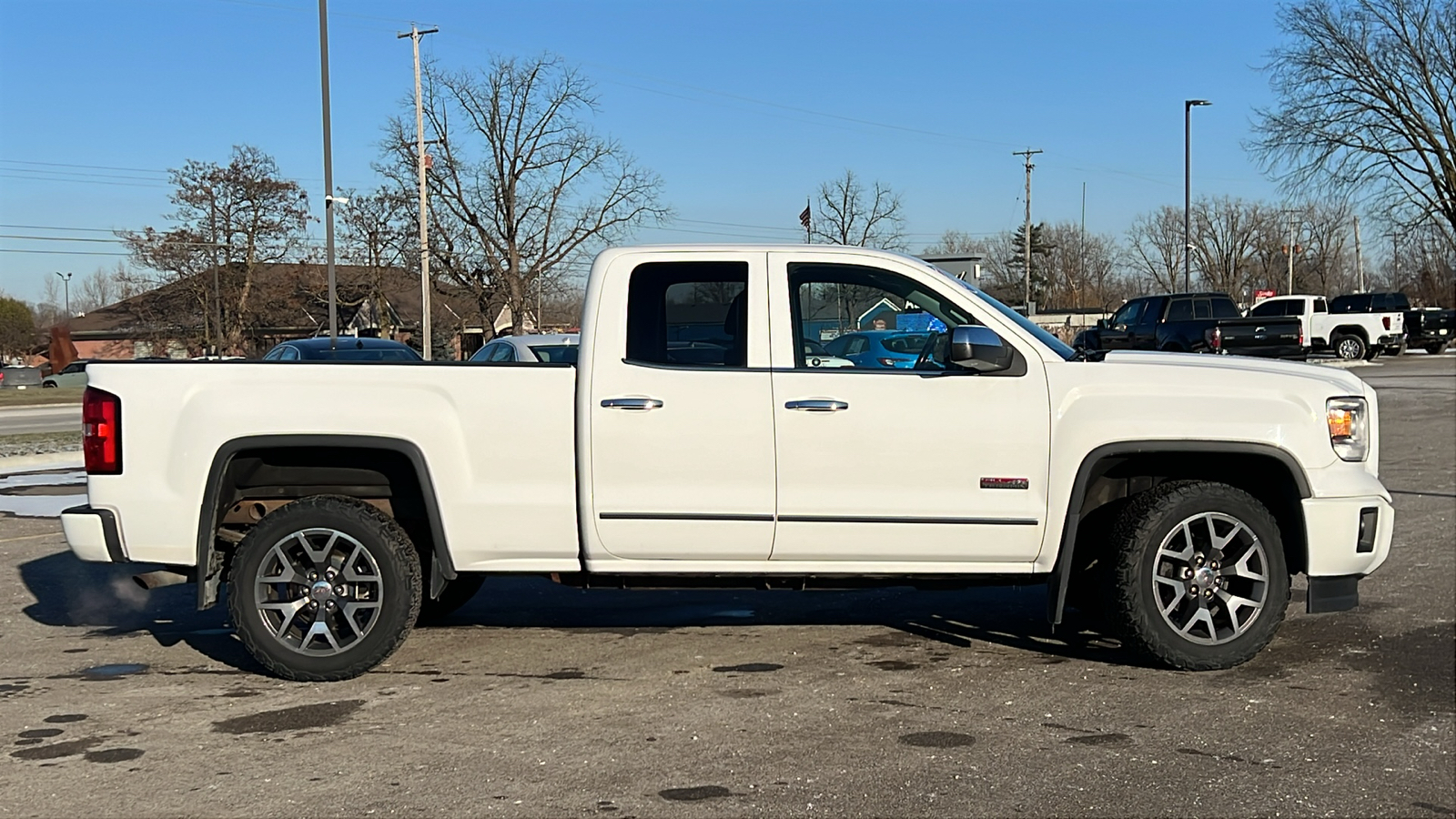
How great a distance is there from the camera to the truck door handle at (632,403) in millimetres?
5605

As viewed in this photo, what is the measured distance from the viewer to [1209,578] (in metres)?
5.70

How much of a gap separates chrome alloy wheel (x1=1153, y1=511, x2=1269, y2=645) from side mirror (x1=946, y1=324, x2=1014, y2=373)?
1.11 m

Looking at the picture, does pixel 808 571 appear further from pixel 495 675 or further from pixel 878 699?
pixel 495 675

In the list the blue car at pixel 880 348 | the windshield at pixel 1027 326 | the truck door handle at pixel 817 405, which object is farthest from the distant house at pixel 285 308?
the truck door handle at pixel 817 405

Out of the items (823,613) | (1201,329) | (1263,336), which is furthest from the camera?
(1263,336)

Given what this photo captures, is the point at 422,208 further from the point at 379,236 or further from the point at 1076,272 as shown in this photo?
the point at 1076,272

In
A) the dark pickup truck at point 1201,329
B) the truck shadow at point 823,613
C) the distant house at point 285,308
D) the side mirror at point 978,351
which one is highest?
the distant house at point 285,308

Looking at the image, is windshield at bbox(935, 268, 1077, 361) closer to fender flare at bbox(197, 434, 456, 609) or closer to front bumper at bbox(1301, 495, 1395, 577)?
front bumper at bbox(1301, 495, 1395, 577)

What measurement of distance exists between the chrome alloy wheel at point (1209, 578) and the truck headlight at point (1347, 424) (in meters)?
0.57

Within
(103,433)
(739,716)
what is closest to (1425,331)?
(739,716)

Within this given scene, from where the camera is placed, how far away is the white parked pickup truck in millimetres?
5590

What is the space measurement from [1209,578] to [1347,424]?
94 cm

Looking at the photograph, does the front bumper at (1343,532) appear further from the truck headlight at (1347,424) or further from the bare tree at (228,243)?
the bare tree at (228,243)

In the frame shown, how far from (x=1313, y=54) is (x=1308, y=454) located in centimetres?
4169
